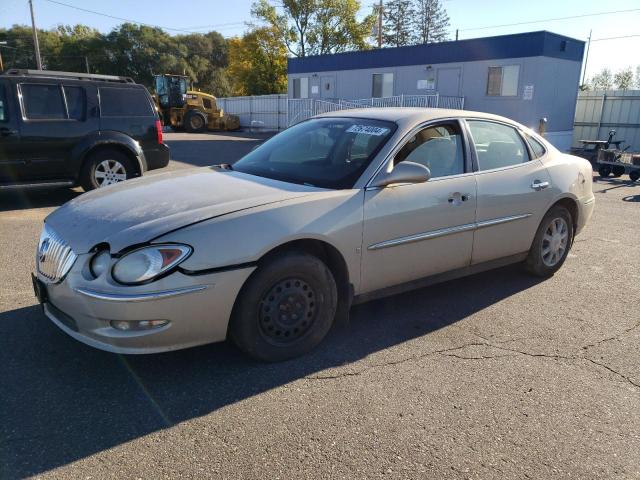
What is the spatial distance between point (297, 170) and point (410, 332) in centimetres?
147

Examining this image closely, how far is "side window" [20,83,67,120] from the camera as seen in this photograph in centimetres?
748

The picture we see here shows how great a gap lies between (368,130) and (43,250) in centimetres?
241

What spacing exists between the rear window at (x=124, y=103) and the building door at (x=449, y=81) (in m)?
16.0

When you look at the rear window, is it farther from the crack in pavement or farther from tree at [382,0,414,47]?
tree at [382,0,414,47]

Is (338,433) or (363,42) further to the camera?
(363,42)

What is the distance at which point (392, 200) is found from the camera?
3598 mm

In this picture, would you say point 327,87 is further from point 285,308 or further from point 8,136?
point 285,308

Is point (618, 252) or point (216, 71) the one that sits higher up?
point (216, 71)

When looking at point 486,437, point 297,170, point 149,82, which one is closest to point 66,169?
point 297,170

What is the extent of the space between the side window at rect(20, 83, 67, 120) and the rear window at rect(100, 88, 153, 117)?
23.8 inches

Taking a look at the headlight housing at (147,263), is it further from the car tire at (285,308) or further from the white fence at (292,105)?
the white fence at (292,105)

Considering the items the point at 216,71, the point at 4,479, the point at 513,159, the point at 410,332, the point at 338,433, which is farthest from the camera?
the point at 216,71

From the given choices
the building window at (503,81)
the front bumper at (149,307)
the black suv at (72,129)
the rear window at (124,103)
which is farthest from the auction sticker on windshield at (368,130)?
the building window at (503,81)

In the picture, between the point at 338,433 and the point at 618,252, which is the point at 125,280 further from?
the point at 618,252
